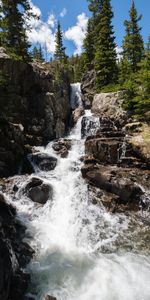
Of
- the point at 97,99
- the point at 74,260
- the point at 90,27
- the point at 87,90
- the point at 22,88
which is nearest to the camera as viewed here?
the point at 74,260

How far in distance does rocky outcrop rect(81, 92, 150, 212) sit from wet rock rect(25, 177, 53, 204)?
9.85ft

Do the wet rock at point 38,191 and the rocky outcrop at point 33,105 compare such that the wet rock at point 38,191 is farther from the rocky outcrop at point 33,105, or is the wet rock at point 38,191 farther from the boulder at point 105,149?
the boulder at point 105,149

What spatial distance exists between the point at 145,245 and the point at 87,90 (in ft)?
104

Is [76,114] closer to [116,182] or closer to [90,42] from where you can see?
[116,182]

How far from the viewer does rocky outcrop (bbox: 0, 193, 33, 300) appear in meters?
9.09

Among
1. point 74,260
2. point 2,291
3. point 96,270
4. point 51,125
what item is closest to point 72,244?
point 74,260

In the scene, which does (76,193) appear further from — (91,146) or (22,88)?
(22,88)

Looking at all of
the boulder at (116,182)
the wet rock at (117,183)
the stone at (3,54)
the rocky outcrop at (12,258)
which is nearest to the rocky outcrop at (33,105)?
the stone at (3,54)

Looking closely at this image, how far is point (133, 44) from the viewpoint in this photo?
117 ft

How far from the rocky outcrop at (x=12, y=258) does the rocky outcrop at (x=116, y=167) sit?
6.10 meters

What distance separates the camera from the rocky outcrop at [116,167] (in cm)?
1736

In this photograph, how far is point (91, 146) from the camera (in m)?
22.1

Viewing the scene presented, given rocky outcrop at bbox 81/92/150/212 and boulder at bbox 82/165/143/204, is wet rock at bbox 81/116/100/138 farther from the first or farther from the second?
boulder at bbox 82/165/143/204

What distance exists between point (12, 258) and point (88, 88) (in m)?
34.7
